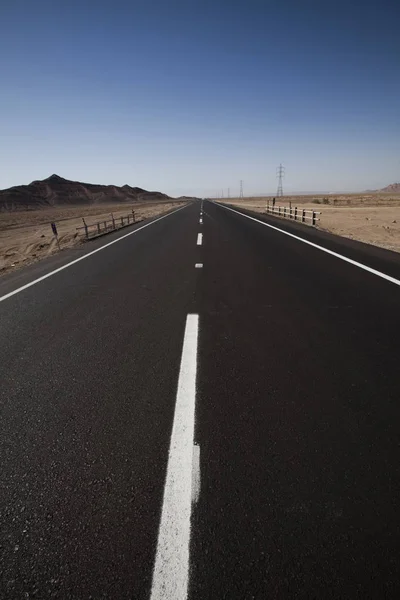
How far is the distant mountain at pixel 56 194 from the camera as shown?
10581 cm

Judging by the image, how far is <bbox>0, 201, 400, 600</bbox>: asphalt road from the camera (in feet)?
5.22

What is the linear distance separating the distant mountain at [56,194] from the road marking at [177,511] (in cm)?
11046

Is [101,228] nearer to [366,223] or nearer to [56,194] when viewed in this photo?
[366,223]

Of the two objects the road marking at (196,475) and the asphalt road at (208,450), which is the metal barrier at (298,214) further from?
the road marking at (196,475)

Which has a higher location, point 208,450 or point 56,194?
point 56,194

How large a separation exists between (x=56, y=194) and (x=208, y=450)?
15227 centimetres

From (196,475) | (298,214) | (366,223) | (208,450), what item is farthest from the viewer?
(298,214)

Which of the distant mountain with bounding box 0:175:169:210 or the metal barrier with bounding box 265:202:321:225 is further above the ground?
the distant mountain with bounding box 0:175:169:210

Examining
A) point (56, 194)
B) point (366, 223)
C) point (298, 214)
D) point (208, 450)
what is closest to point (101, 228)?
point (298, 214)

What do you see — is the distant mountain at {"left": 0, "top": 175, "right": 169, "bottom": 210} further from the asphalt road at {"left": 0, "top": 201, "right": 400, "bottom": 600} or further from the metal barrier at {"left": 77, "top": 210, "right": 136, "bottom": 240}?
the asphalt road at {"left": 0, "top": 201, "right": 400, "bottom": 600}

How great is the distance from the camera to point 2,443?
2.49 meters

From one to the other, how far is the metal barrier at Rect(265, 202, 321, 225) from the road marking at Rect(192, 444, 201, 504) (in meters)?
17.3

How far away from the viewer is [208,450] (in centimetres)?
230

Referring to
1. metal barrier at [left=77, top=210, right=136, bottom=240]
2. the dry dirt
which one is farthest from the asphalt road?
metal barrier at [left=77, top=210, right=136, bottom=240]
